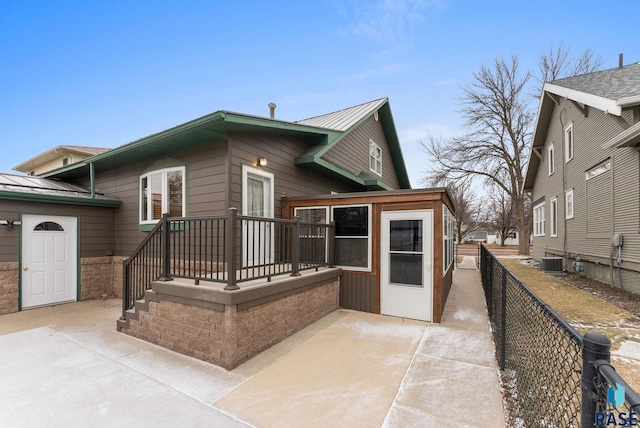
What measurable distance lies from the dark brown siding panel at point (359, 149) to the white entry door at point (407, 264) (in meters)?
3.39

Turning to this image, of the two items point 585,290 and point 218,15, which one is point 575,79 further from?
point 218,15

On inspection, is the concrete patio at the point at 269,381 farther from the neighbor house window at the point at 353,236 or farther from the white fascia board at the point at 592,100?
the white fascia board at the point at 592,100

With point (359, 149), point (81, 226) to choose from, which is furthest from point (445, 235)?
point (81, 226)

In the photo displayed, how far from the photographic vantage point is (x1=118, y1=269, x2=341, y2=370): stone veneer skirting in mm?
3754

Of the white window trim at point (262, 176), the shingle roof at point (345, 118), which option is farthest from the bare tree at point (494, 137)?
the white window trim at point (262, 176)

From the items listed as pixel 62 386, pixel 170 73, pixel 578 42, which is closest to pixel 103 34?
pixel 170 73

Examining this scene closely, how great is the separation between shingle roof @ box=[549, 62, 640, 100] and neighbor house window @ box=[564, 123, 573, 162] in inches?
65.3

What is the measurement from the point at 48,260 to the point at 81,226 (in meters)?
1.04

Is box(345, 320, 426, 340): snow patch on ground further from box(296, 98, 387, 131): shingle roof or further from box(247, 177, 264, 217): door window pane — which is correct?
box(296, 98, 387, 131): shingle roof

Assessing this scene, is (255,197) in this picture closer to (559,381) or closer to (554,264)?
(559,381)

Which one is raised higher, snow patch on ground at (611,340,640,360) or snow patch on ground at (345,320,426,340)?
snow patch on ground at (611,340,640,360)

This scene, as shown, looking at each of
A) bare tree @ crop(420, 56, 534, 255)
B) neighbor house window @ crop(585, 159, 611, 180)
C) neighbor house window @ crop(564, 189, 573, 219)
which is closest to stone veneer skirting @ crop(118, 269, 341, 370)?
neighbor house window @ crop(585, 159, 611, 180)

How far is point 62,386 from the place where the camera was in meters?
3.33

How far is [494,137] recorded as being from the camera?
70.8 ft
